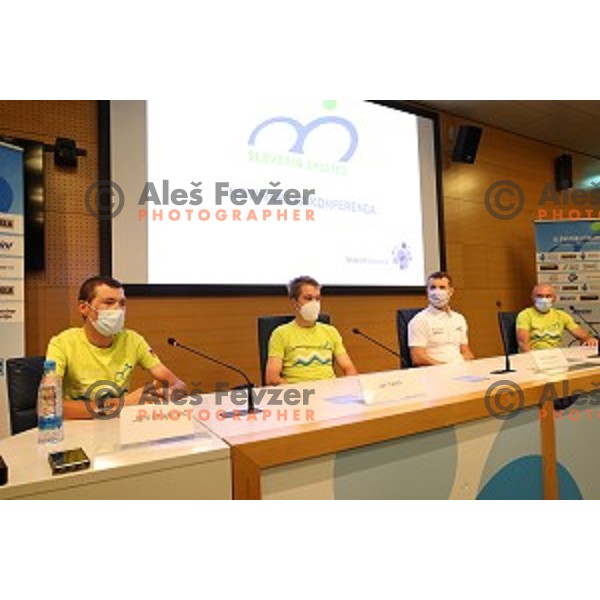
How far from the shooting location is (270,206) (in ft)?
9.69

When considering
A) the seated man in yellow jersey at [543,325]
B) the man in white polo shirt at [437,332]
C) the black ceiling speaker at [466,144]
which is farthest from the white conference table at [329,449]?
the black ceiling speaker at [466,144]

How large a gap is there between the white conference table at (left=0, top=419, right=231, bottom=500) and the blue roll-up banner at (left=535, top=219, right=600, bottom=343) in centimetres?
434

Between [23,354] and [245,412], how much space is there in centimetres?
161

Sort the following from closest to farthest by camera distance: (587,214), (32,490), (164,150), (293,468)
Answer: (32,490)
(293,468)
(164,150)
(587,214)

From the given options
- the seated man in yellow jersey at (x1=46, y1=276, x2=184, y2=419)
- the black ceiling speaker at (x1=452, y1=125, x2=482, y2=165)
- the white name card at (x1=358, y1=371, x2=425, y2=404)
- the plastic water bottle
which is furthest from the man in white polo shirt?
the plastic water bottle

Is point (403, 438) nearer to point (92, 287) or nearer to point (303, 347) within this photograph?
point (303, 347)

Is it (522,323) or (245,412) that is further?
(522,323)

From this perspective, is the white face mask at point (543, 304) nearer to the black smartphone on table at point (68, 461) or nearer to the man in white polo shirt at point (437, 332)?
the man in white polo shirt at point (437, 332)

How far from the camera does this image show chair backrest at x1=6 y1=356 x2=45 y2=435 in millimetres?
1506

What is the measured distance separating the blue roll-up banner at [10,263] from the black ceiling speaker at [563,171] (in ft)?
17.0

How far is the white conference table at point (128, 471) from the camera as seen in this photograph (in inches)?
31.8

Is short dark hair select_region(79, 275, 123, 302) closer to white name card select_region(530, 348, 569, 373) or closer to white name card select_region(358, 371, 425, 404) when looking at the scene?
white name card select_region(358, 371, 425, 404)

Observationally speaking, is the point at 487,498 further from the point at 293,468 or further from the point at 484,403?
the point at 293,468

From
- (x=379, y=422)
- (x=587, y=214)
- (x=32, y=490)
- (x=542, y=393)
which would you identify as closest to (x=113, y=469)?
(x=32, y=490)
